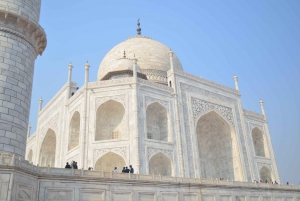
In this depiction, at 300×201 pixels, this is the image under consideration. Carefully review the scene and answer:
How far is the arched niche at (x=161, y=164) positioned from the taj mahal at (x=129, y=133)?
53 millimetres

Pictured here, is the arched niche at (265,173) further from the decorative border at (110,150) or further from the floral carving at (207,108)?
the decorative border at (110,150)

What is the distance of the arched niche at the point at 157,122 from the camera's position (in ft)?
57.2

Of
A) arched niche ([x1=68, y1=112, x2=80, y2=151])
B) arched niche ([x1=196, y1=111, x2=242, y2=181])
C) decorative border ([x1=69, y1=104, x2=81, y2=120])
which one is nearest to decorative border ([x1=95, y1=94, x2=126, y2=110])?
decorative border ([x1=69, y1=104, x2=81, y2=120])

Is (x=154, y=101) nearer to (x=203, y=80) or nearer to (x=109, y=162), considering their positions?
(x=109, y=162)

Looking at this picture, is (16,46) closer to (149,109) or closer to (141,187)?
(141,187)

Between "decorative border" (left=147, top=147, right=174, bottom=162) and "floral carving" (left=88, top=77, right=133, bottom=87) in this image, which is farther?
"floral carving" (left=88, top=77, right=133, bottom=87)

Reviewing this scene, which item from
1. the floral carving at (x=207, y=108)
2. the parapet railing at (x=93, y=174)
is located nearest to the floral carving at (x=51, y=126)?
the floral carving at (x=207, y=108)

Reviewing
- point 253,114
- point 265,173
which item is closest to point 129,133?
point 253,114

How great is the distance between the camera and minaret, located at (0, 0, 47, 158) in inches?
262

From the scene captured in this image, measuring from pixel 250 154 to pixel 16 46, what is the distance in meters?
17.0

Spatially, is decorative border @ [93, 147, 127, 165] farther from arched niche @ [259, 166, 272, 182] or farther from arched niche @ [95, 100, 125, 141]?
arched niche @ [259, 166, 272, 182]

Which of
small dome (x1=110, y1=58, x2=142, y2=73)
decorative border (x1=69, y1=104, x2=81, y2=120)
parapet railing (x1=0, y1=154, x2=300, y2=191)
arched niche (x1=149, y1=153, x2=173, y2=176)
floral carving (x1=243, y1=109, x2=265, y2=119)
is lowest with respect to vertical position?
parapet railing (x1=0, y1=154, x2=300, y2=191)

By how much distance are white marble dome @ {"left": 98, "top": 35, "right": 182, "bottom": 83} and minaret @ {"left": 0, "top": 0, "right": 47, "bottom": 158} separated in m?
14.9

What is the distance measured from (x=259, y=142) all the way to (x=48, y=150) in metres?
15.4
